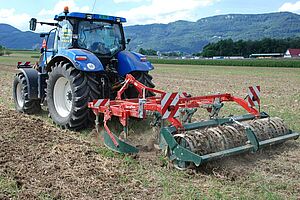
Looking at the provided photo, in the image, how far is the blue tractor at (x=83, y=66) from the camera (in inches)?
252

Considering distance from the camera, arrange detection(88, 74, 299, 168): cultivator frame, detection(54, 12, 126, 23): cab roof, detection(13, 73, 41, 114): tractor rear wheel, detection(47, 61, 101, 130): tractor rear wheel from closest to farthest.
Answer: detection(88, 74, 299, 168): cultivator frame
detection(47, 61, 101, 130): tractor rear wheel
detection(54, 12, 126, 23): cab roof
detection(13, 73, 41, 114): tractor rear wheel

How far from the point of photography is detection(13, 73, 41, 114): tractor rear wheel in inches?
326

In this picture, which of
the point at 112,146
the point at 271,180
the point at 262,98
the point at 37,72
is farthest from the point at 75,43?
the point at 262,98

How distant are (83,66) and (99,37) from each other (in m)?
1.24

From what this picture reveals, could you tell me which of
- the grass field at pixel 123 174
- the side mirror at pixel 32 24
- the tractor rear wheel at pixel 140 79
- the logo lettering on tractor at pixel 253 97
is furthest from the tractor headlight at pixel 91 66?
the logo lettering on tractor at pixel 253 97

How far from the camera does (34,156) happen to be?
5.16m

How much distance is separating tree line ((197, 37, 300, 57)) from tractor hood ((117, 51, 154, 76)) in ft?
236

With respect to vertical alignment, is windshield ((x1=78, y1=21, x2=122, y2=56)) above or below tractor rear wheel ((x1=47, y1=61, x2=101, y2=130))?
above

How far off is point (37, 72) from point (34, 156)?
11.9 ft

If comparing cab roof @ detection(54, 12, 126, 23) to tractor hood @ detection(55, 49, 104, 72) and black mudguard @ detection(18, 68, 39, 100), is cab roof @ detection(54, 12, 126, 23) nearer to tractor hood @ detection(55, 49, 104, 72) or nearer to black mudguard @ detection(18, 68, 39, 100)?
tractor hood @ detection(55, 49, 104, 72)

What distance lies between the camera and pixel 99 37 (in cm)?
726

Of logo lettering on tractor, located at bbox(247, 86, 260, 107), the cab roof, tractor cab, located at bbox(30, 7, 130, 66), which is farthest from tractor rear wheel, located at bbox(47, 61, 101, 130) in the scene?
logo lettering on tractor, located at bbox(247, 86, 260, 107)

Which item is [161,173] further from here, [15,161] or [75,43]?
[75,43]

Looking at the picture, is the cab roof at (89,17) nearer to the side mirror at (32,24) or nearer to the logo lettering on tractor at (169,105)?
the side mirror at (32,24)
